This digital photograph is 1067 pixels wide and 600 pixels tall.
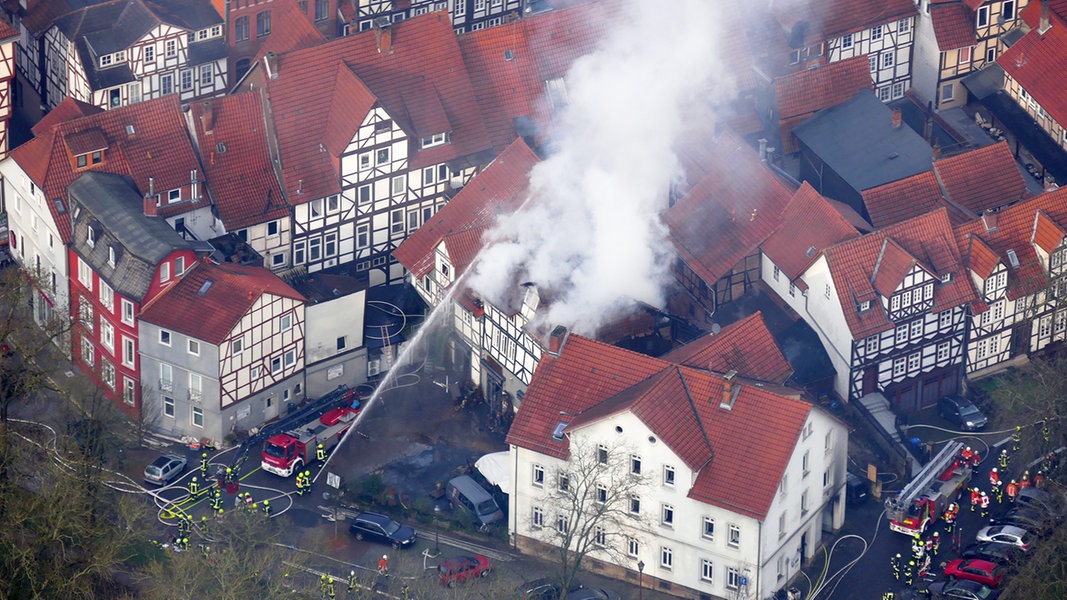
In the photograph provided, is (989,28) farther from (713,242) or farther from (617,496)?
(617,496)

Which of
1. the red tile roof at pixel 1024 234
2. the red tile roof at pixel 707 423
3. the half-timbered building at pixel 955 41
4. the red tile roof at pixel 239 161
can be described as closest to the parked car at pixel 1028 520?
the red tile roof at pixel 707 423

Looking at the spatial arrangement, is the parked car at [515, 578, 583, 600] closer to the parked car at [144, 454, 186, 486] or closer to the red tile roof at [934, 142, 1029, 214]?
the parked car at [144, 454, 186, 486]

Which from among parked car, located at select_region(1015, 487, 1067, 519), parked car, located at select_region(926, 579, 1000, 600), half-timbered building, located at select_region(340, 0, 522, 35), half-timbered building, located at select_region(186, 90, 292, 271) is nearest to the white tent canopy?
half-timbered building, located at select_region(186, 90, 292, 271)

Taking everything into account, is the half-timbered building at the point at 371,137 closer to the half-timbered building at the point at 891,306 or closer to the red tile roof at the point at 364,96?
the red tile roof at the point at 364,96

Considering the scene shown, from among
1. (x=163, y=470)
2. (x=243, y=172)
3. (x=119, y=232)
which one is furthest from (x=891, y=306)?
(x=119, y=232)

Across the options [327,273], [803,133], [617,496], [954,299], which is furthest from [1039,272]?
[327,273]
